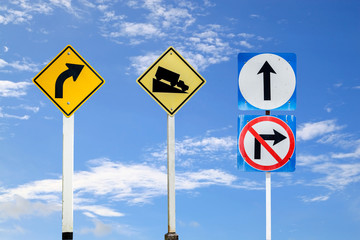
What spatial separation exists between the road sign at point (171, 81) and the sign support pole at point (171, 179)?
26 cm

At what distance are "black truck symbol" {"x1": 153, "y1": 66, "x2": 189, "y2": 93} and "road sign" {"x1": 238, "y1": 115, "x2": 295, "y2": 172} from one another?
0.92m

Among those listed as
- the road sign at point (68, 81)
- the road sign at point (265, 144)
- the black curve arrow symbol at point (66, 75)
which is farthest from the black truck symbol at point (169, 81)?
the black curve arrow symbol at point (66, 75)

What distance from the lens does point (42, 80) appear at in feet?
17.9

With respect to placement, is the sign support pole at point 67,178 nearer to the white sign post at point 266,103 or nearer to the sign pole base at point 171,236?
the sign pole base at point 171,236

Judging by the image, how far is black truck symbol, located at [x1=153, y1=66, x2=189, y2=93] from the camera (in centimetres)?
556

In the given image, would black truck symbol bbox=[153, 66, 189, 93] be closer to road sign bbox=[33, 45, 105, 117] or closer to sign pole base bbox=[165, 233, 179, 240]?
road sign bbox=[33, 45, 105, 117]

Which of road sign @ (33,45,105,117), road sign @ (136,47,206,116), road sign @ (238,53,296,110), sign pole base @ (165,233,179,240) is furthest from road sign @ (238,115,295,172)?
road sign @ (33,45,105,117)

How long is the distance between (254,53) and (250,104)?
27.8 inches

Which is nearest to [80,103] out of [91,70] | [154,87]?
[91,70]

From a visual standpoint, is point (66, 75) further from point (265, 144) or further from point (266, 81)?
point (265, 144)

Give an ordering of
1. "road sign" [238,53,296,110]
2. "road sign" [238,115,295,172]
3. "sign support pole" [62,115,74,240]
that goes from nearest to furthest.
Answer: "sign support pole" [62,115,74,240], "road sign" [238,115,295,172], "road sign" [238,53,296,110]

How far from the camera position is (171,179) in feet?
17.4

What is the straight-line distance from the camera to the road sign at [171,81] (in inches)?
218

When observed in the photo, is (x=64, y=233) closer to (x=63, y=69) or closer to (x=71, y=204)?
(x=71, y=204)
